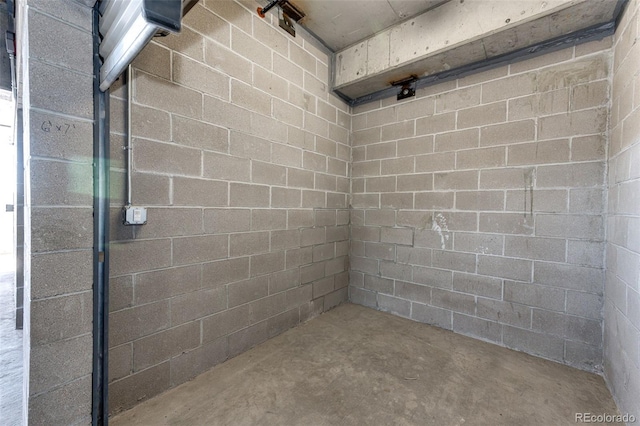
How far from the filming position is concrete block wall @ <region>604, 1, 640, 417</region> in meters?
1.39

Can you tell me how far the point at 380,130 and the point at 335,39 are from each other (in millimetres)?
1065

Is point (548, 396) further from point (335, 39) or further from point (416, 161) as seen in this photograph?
point (335, 39)

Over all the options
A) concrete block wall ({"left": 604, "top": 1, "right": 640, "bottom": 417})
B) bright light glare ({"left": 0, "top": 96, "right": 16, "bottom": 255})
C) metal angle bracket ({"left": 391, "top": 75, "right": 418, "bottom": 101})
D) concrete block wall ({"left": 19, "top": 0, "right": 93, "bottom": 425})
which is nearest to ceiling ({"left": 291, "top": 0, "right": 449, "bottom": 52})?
metal angle bracket ({"left": 391, "top": 75, "right": 418, "bottom": 101})

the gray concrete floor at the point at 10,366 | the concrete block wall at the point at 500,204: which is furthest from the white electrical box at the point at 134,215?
the concrete block wall at the point at 500,204

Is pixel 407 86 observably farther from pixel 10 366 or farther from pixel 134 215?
pixel 10 366

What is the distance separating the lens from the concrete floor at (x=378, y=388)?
1.49 m

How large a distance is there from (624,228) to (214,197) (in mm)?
2608

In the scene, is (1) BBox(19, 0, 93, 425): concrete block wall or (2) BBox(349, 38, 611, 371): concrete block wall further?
(2) BBox(349, 38, 611, 371): concrete block wall

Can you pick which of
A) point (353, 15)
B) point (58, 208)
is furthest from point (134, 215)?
point (353, 15)

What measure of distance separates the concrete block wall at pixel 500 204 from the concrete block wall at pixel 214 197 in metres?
0.85

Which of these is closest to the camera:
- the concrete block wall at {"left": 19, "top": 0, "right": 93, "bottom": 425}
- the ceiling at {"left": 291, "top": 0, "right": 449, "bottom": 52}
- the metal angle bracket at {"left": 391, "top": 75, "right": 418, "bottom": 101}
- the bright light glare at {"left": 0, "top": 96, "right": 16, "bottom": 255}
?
the concrete block wall at {"left": 19, "top": 0, "right": 93, "bottom": 425}

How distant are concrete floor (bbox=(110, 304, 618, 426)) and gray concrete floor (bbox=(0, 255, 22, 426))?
0.68m

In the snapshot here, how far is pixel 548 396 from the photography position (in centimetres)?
168

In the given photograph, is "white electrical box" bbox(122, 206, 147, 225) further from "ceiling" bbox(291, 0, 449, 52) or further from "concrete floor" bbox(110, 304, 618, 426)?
"ceiling" bbox(291, 0, 449, 52)
